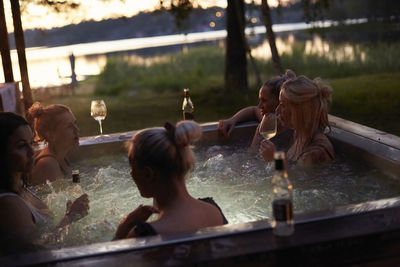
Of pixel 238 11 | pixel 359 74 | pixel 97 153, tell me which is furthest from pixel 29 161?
pixel 359 74

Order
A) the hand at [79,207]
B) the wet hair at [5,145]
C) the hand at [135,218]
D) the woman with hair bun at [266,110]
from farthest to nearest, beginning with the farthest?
the woman with hair bun at [266,110] < the hand at [79,207] < the wet hair at [5,145] < the hand at [135,218]

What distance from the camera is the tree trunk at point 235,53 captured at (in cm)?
916

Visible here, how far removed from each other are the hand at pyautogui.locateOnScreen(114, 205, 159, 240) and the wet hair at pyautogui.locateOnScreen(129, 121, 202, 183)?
0.17m

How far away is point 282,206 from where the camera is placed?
1879 millimetres

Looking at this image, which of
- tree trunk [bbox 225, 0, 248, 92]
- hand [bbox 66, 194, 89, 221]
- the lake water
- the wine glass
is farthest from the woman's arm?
tree trunk [bbox 225, 0, 248, 92]

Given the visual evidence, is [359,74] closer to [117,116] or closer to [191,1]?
[191,1]

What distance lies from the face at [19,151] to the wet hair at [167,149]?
0.57 metres

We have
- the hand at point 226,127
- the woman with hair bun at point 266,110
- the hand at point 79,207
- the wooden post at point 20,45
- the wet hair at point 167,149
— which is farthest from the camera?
the wooden post at point 20,45

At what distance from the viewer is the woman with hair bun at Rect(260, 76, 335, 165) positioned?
3.03m

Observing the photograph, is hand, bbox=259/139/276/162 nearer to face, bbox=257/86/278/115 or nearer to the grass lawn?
face, bbox=257/86/278/115

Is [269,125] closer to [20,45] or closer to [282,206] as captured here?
[282,206]

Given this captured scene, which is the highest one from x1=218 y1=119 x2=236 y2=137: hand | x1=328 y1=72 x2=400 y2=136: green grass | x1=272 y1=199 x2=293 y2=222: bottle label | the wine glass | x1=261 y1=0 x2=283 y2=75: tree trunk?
x1=261 y1=0 x2=283 y2=75: tree trunk

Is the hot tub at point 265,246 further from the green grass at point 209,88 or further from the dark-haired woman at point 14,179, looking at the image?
the green grass at point 209,88

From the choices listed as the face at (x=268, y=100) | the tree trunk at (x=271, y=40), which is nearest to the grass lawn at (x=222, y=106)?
the tree trunk at (x=271, y=40)
